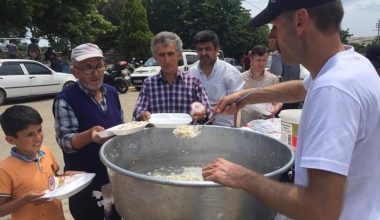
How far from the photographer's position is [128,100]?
1103cm

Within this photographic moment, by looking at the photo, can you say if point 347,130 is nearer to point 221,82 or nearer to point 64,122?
point 64,122

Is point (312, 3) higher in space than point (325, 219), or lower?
higher

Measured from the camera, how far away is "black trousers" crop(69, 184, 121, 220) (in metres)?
2.20

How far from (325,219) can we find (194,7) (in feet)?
85.3

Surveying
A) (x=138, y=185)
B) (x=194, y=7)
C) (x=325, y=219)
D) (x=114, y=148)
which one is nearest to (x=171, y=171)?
(x=114, y=148)

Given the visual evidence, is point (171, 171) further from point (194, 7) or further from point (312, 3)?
point (194, 7)

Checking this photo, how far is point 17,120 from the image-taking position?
6.16 ft

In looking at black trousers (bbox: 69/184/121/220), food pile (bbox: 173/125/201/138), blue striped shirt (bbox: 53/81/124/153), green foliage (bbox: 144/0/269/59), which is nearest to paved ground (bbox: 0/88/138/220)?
black trousers (bbox: 69/184/121/220)

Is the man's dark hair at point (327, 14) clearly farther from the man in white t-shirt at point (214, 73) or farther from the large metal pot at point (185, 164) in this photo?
the man in white t-shirt at point (214, 73)

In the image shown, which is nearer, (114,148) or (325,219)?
(325,219)

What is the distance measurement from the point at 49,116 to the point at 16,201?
23.4ft

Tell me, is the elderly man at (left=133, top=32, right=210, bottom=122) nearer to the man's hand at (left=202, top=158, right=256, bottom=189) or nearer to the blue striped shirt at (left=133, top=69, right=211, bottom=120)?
the blue striped shirt at (left=133, top=69, right=211, bottom=120)

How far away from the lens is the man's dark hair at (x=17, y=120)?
1881 millimetres

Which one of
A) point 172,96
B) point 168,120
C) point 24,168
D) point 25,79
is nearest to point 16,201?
point 24,168
